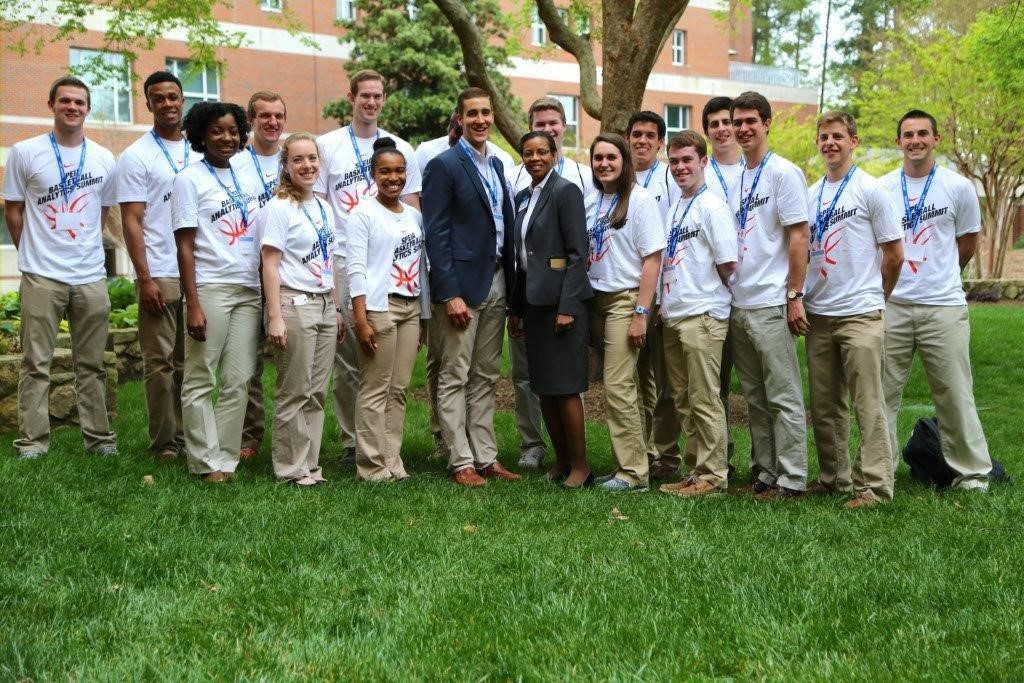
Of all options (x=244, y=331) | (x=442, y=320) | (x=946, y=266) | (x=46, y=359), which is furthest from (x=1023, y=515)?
(x=46, y=359)

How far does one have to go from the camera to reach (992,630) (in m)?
3.85

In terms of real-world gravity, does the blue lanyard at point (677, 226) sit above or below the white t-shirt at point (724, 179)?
below

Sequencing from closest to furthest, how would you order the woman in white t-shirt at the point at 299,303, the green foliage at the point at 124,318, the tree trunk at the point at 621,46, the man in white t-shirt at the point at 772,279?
the man in white t-shirt at the point at 772,279 < the woman in white t-shirt at the point at 299,303 < the tree trunk at the point at 621,46 < the green foliage at the point at 124,318

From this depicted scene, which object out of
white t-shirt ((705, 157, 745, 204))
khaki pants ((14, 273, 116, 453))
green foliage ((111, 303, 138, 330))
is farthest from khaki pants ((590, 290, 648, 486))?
green foliage ((111, 303, 138, 330))

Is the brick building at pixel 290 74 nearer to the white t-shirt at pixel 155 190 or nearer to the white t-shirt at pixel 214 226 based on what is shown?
the white t-shirt at pixel 155 190

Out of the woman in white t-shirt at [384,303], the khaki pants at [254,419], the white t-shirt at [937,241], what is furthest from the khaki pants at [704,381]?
the khaki pants at [254,419]

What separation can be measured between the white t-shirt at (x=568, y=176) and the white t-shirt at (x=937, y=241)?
6.10ft

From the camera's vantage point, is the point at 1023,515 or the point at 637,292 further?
the point at 637,292

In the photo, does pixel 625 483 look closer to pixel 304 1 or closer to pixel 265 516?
pixel 265 516

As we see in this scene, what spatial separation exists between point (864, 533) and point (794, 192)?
2020mm

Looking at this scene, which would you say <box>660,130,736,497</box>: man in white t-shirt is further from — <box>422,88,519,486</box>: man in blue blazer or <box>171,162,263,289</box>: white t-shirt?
<box>171,162,263,289</box>: white t-shirt

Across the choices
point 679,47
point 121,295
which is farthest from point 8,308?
point 679,47

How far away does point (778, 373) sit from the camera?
20.9 feet

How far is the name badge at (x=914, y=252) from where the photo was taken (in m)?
6.46
